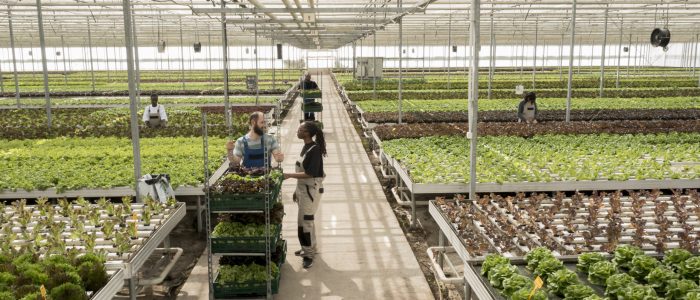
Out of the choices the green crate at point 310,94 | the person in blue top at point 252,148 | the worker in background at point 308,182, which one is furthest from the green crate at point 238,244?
the green crate at point 310,94

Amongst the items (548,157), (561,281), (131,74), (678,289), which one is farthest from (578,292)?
(548,157)

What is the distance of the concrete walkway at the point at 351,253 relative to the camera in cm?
578

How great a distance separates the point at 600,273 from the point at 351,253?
128 inches

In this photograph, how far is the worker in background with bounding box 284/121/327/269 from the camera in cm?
623

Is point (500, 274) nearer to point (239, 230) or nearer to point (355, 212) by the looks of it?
point (239, 230)

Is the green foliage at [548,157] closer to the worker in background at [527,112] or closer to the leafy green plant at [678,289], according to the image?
the worker in background at [527,112]

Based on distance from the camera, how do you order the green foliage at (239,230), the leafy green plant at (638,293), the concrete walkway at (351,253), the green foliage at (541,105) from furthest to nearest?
1. the green foliage at (541,105)
2. the concrete walkway at (351,253)
3. the green foliage at (239,230)
4. the leafy green plant at (638,293)

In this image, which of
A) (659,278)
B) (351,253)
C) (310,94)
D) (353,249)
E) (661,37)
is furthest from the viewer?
(310,94)

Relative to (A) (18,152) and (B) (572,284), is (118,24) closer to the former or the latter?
(A) (18,152)

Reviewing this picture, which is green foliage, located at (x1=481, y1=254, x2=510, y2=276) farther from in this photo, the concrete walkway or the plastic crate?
the plastic crate

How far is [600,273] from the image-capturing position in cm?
415

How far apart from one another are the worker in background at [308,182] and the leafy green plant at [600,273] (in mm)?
2986

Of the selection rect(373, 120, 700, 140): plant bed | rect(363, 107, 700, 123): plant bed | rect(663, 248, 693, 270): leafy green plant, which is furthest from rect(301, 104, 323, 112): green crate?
rect(663, 248, 693, 270): leafy green plant

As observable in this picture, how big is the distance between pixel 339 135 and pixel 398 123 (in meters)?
2.96
